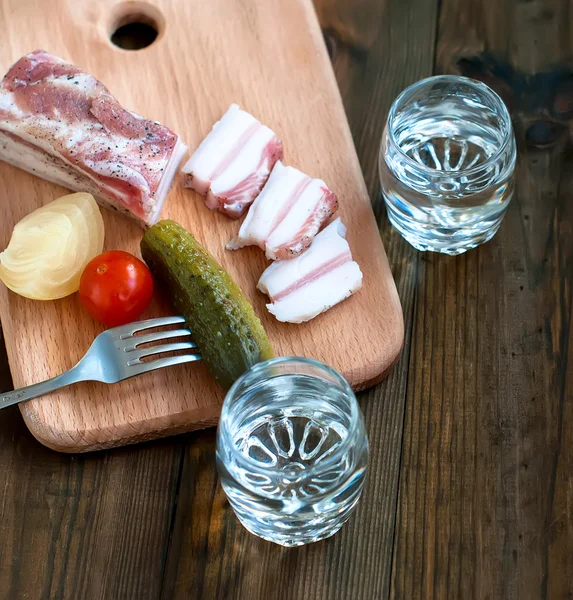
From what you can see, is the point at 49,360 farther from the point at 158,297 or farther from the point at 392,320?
the point at 392,320

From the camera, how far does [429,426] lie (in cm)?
187

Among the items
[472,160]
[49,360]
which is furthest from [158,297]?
[472,160]

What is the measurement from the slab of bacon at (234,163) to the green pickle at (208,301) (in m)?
0.17

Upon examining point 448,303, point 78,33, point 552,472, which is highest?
point 78,33

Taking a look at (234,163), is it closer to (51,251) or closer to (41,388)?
(51,251)

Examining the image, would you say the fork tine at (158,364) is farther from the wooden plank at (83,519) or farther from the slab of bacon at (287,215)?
the slab of bacon at (287,215)

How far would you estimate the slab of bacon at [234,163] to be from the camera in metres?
2.06

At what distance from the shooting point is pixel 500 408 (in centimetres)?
188

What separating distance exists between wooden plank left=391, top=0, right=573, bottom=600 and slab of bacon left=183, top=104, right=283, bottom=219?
47 cm

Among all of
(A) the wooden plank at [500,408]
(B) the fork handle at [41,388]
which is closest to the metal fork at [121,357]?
(B) the fork handle at [41,388]

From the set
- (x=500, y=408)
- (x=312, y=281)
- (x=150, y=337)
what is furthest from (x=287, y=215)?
(x=500, y=408)

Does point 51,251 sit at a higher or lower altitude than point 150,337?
higher

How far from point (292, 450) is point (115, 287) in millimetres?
522

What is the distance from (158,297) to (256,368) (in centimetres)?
45
